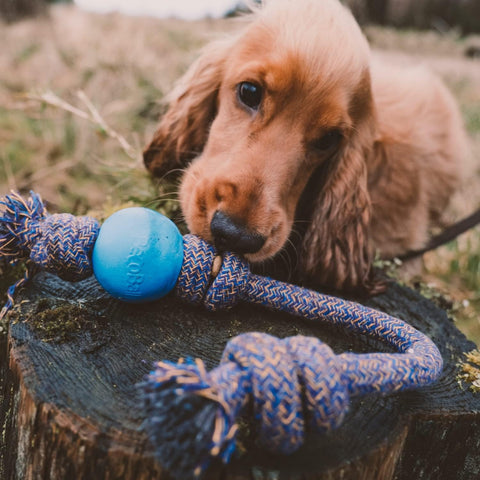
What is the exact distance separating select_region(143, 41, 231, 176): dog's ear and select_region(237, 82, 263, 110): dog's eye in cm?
34

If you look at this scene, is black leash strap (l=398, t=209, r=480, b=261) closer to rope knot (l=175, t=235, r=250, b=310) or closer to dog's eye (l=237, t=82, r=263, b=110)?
dog's eye (l=237, t=82, r=263, b=110)

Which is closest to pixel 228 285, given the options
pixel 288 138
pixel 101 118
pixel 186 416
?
pixel 186 416

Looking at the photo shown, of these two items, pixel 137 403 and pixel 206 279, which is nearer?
pixel 137 403

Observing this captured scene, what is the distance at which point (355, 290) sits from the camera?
1765 millimetres

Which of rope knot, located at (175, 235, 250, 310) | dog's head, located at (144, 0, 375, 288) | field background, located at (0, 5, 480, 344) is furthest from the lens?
field background, located at (0, 5, 480, 344)

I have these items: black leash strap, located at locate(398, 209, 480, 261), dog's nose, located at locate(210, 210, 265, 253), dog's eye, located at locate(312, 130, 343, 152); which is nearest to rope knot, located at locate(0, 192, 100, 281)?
dog's nose, located at locate(210, 210, 265, 253)

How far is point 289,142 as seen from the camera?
1715 mm

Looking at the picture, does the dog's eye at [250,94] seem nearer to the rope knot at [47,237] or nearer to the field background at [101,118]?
the field background at [101,118]

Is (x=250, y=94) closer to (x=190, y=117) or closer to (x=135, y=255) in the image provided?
(x=190, y=117)

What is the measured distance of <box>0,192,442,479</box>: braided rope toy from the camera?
2.69ft

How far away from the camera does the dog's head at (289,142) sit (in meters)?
1.54

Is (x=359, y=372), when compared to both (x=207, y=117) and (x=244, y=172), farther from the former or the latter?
(x=207, y=117)

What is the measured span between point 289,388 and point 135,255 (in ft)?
1.60

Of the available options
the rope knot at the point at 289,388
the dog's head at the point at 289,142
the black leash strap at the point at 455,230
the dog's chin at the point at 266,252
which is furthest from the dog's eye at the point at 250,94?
the black leash strap at the point at 455,230
